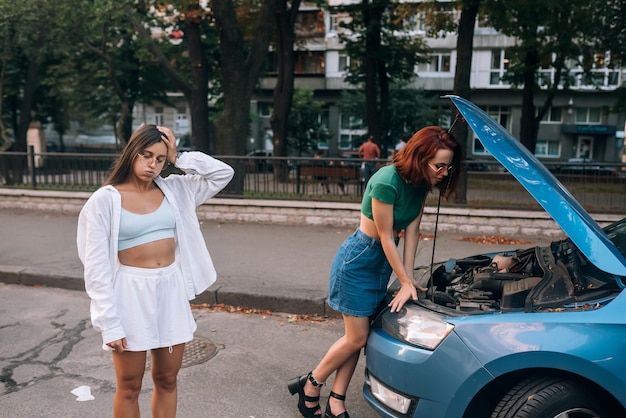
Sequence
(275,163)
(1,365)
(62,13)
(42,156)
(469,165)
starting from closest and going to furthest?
(1,365), (469,165), (275,163), (42,156), (62,13)

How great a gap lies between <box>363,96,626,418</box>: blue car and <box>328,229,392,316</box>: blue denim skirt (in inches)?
6.4

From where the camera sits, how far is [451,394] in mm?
2920

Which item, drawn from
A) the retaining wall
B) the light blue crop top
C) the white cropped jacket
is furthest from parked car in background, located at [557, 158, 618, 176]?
the light blue crop top

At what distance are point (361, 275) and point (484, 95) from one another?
135 ft

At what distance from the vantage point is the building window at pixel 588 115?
4044cm

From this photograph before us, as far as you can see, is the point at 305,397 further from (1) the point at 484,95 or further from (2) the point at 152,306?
(1) the point at 484,95

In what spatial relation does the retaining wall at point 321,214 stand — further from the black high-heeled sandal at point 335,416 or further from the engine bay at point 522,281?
the black high-heeled sandal at point 335,416

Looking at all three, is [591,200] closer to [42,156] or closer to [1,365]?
[1,365]

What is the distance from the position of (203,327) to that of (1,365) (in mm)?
1848

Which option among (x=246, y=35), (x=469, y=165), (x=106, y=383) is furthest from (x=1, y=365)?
(x=246, y=35)

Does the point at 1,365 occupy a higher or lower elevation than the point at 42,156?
lower

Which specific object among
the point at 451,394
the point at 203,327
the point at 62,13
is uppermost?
the point at 62,13

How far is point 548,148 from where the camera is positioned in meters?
42.6

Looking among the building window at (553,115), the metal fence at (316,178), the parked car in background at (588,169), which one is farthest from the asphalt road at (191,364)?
the building window at (553,115)
